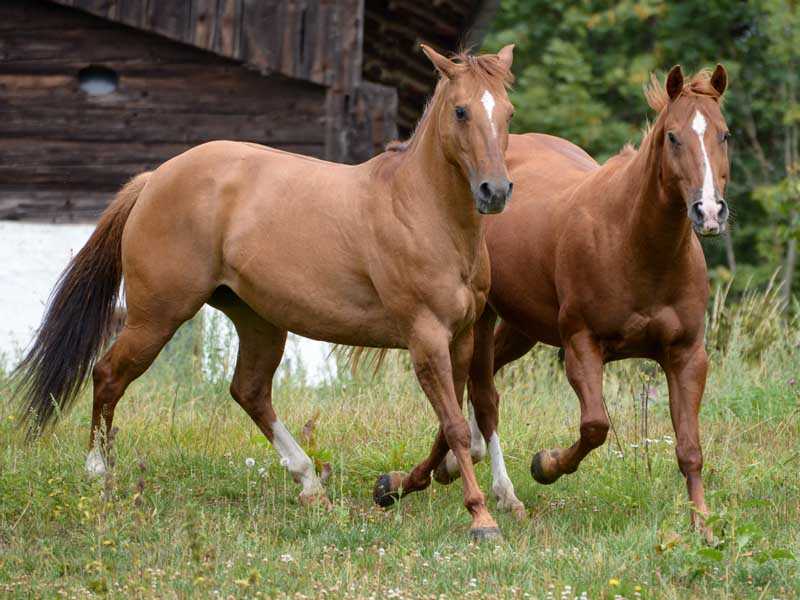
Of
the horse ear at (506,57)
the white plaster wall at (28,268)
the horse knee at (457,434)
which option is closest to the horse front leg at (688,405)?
the horse knee at (457,434)

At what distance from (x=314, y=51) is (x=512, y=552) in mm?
7402

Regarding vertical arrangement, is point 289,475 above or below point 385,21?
below

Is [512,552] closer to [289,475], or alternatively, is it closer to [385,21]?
[289,475]

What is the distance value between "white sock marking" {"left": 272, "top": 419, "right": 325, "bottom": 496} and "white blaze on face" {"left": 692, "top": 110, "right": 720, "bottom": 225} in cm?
261

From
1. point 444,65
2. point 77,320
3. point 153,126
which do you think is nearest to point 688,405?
point 444,65

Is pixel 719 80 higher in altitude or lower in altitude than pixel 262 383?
higher

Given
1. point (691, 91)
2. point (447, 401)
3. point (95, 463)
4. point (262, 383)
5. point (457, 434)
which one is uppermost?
point (691, 91)

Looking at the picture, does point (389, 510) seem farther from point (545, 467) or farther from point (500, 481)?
point (545, 467)

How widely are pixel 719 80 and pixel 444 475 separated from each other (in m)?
2.56

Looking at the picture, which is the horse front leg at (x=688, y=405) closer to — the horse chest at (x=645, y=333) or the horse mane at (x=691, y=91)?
the horse chest at (x=645, y=333)

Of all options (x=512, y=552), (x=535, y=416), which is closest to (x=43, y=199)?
(x=535, y=416)

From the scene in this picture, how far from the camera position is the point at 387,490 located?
6.66 meters

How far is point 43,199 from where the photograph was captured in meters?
12.3

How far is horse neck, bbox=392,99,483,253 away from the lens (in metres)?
6.17
